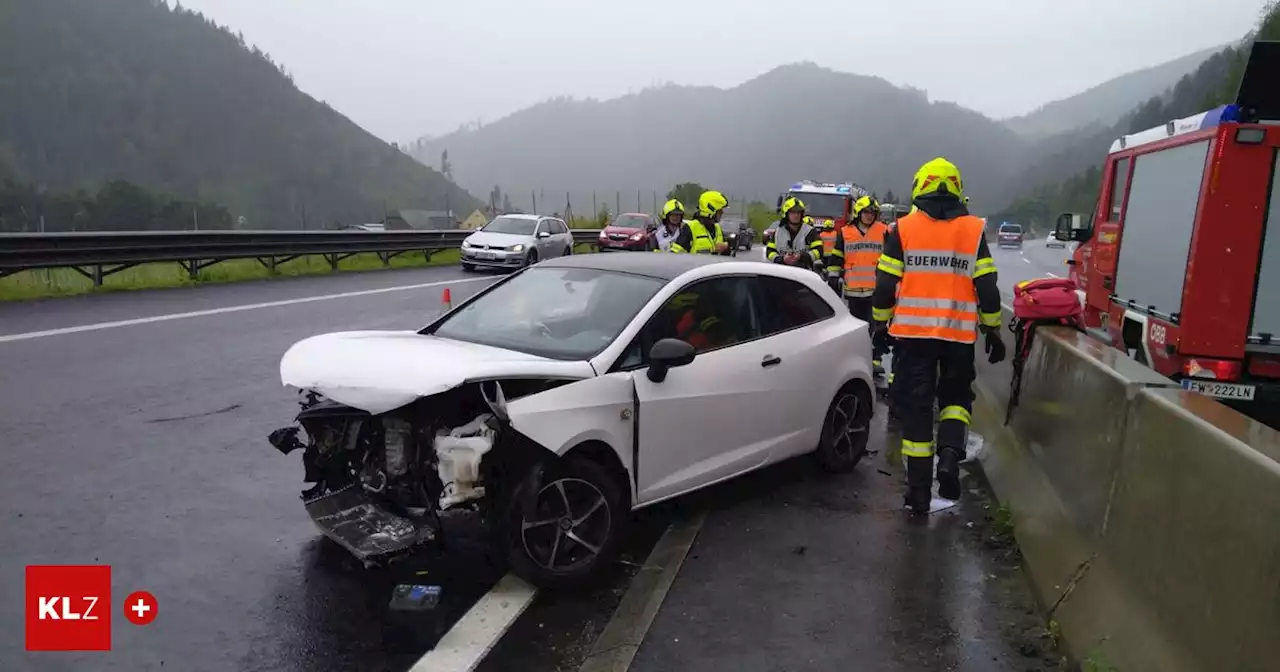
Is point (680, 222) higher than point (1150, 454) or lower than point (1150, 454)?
higher

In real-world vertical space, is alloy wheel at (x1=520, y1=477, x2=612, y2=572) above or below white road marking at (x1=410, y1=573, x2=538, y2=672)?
above

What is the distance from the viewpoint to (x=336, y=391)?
408 centimetres

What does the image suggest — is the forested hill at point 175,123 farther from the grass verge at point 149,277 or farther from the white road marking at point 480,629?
the white road marking at point 480,629

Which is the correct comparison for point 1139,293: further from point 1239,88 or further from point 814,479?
point 814,479

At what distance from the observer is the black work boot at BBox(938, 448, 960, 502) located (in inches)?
219

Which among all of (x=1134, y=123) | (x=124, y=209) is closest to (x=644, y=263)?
(x=124, y=209)

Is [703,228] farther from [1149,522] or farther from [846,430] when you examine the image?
[1149,522]

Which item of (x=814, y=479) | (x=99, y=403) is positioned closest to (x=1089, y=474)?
(x=814, y=479)

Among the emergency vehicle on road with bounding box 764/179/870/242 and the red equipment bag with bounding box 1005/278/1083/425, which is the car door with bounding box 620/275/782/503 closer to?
the red equipment bag with bounding box 1005/278/1083/425

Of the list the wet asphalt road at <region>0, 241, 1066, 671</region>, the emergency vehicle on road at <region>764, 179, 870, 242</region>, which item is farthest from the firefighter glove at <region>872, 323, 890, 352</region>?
the emergency vehicle on road at <region>764, 179, 870, 242</region>

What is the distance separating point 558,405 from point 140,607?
6.44 ft

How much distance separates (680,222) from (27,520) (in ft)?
26.7

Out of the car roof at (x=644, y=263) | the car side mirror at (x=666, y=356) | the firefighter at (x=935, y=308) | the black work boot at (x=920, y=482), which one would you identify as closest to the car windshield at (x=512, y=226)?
the car roof at (x=644, y=263)

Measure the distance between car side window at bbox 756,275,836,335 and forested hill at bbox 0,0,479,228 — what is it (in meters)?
81.9
